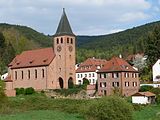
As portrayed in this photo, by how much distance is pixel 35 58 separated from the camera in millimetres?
93062

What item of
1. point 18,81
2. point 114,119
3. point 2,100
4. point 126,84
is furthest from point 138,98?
point 18,81

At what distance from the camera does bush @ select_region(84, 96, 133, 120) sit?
3859cm

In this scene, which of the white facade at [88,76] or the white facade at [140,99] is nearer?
the white facade at [140,99]

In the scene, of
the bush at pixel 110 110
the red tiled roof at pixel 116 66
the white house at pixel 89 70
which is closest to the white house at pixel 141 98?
the red tiled roof at pixel 116 66

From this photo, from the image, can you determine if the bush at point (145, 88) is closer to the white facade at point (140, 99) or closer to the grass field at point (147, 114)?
the white facade at point (140, 99)

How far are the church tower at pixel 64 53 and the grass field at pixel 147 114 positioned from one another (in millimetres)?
34885

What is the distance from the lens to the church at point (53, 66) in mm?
88375

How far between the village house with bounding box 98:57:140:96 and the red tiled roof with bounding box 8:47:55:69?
551 inches

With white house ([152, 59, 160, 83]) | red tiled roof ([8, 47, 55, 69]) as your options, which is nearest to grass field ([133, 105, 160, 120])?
white house ([152, 59, 160, 83])

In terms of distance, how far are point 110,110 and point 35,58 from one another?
56.3 meters

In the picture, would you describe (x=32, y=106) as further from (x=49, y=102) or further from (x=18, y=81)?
(x=18, y=81)

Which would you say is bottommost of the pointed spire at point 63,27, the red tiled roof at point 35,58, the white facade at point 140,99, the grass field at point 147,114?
the grass field at point 147,114

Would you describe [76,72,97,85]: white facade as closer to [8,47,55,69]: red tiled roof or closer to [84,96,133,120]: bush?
[8,47,55,69]: red tiled roof

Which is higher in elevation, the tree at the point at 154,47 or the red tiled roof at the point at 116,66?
the tree at the point at 154,47
